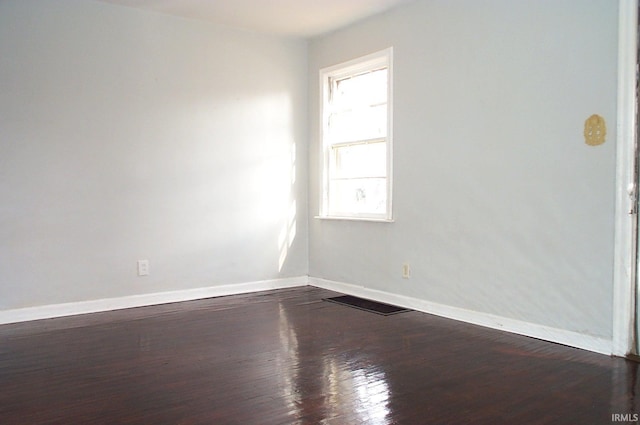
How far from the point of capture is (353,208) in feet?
16.9

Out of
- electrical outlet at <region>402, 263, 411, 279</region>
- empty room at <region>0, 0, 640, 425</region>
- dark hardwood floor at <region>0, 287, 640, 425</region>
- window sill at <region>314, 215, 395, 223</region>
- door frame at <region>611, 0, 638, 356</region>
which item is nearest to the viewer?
dark hardwood floor at <region>0, 287, 640, 425</region>

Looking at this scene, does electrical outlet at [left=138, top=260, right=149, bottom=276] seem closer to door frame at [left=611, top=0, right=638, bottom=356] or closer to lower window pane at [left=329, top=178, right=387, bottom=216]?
lower window pane at [left=329, top=178, right=387, bottom=216]

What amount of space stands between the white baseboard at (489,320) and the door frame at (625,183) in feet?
0.56

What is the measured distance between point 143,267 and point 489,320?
9.54 feet

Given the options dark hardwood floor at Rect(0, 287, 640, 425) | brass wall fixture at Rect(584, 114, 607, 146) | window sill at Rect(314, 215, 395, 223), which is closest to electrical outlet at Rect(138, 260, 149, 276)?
dark hardwood floor at Rect(0, 287, 640, 425)

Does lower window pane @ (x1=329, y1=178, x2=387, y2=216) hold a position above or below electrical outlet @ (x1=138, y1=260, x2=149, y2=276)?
above

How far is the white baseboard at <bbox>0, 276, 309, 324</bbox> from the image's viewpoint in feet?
13.1

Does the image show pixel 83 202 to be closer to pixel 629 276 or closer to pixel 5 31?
pixel 5 31

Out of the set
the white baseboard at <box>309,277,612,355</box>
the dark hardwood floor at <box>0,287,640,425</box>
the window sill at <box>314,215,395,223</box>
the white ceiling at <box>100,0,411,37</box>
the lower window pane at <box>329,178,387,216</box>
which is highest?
the white ceiling at <box>100,0,411,37</box>

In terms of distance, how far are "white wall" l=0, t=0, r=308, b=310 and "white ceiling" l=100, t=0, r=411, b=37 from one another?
178mm

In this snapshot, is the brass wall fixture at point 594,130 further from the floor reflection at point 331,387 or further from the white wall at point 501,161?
the floor reflection at point 331,387

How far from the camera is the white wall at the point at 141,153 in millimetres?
3988

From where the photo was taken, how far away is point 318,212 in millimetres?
5445

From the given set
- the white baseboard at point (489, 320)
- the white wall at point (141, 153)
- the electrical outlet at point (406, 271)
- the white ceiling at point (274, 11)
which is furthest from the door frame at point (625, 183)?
the white wall at point (141, 153)
